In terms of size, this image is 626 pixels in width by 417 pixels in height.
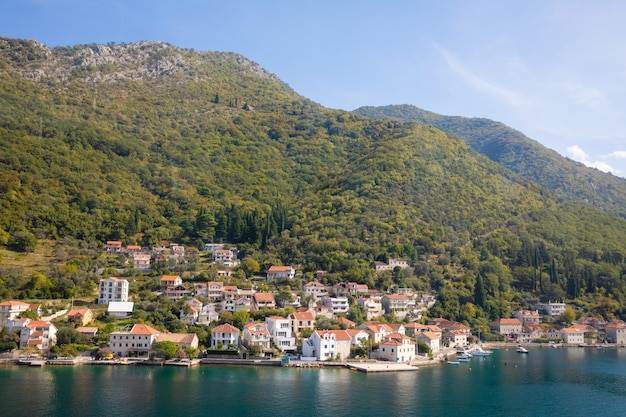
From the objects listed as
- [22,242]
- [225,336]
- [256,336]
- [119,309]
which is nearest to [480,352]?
[256,336]

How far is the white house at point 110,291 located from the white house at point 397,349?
29.2 meters

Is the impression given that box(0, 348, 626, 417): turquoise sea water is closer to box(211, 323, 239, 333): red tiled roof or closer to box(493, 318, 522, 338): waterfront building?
box(211, 323, 239, 333): red tiled roof

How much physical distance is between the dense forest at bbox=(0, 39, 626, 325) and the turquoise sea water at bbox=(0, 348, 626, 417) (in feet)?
79.4

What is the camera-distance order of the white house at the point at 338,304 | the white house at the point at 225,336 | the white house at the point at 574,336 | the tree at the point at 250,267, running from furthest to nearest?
1. the white house at the point at 574,336
2. the tree at the point at 250,267
3. the white house at the point at 338,304
4. the white house at the point at 225,336

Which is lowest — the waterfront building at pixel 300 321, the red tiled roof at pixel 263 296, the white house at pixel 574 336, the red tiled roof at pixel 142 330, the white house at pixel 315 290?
the white house at pixel 574 336

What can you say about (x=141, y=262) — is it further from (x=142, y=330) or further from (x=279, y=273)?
(x=142, y=330)

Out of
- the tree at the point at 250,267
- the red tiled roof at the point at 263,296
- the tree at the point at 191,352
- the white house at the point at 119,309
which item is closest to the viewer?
the tree at the point at 191,352

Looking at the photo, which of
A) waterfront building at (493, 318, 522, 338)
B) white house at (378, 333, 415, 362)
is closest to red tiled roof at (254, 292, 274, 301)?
white house at (378, 333, 415, 362)

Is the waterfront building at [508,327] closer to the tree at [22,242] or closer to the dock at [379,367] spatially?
the dock at [379,367]

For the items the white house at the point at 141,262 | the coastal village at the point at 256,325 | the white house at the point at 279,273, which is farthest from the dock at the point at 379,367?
the white house at the point at 141,262

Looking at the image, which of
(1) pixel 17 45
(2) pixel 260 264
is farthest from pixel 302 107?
(2) pixel 260 264

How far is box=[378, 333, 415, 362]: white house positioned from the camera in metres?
54.7

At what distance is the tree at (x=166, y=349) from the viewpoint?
5019 centimetres

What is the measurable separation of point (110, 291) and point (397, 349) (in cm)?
3242
